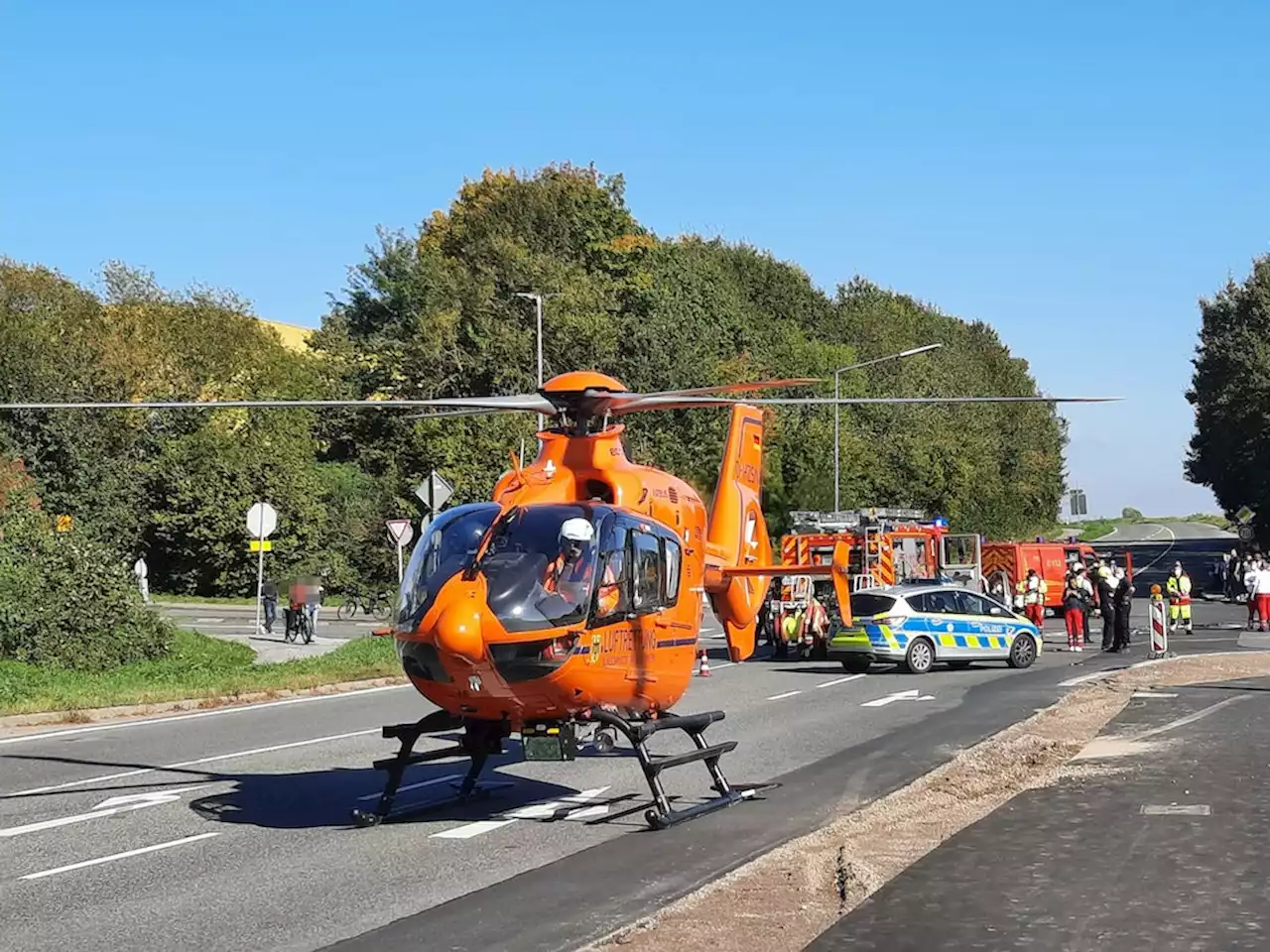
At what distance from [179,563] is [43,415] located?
6926mm

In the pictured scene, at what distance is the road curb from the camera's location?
20177 millimetres

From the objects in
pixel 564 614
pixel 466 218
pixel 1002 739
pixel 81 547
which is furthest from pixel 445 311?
pixel 564 614

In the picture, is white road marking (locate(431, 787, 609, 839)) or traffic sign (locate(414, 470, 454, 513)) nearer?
white road marking (locate(431, 787, 609, 839))

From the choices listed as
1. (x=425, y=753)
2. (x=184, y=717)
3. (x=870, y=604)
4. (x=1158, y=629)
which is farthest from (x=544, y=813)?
(x=1158, y=629)

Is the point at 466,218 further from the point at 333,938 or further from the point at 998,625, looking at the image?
the point at 333,938

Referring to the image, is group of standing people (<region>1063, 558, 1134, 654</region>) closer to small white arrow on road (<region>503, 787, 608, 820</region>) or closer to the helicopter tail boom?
the helicopter tail boom

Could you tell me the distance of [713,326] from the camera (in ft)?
222

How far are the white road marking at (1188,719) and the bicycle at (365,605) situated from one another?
94.1 feet

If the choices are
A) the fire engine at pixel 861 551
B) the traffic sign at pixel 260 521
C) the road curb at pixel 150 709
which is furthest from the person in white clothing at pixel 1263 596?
the road curb at pixel 150 709

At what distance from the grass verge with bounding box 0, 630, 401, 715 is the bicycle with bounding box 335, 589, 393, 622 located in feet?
51.6

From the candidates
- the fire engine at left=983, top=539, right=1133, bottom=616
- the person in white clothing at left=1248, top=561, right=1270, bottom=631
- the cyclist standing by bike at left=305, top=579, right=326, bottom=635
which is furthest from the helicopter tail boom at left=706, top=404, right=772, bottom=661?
the fire engine at left=983, top=539, right=1133, bottom=616

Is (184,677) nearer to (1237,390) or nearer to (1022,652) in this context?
(1022,652)

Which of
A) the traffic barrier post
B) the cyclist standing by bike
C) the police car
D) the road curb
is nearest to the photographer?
the road curb

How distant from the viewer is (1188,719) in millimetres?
18328
